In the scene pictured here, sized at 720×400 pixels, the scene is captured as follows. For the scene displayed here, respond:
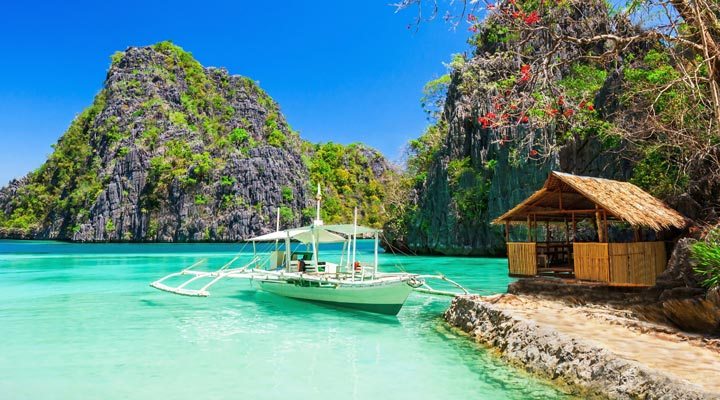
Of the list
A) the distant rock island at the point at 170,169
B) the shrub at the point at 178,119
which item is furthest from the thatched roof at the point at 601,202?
the shrub at the point at 178,119

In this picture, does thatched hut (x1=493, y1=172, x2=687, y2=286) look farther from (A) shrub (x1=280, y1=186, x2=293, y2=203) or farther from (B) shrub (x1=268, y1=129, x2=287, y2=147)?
(B) shrub (x1=268, y1=129, x2=287, y2=147)

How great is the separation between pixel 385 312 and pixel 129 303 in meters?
8.31

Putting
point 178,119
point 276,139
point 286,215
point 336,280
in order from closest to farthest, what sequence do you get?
point 336,280 → point 286,215 → point 178,119 → point 276,139

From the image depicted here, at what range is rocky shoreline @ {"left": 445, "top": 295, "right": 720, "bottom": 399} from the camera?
4965mm

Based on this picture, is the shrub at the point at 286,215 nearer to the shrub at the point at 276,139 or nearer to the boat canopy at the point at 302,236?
the shrub at the point at 276,139

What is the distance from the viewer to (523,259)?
11.9 meters

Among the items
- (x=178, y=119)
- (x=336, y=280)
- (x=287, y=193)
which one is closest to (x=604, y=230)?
(x=336, y=280)

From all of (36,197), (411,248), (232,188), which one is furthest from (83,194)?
(411,248)

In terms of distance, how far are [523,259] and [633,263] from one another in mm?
2376

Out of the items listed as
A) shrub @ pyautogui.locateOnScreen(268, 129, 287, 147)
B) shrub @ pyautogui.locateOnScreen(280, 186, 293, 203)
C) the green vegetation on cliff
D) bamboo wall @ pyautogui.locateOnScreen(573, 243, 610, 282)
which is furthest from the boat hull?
shrub @ pyautogui.locateOnScreen(268, 129, 287, 147)

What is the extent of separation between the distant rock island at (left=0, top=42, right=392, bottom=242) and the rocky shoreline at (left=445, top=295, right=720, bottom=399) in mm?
63937

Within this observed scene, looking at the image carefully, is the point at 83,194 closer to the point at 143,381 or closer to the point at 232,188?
the point at 232,188

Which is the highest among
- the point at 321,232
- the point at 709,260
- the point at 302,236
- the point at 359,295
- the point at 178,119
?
the point at 178,119

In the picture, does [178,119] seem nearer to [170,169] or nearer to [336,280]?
[170,169]
